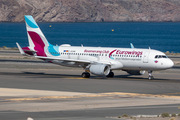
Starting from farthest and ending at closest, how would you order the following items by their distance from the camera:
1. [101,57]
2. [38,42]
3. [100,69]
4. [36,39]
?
[36,39] → [38,42] → [101,57] → [100,69]

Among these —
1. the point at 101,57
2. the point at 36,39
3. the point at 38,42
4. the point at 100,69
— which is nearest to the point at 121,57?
the point at 101,57

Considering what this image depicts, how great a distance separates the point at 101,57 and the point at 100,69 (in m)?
2.82

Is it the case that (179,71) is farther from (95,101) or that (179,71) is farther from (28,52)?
(95,101)

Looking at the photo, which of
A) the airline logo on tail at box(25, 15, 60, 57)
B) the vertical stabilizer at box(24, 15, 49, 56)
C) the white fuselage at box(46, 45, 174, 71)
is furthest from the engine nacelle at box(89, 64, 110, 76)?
the vertical stabilizer at box(24, 15, 49, 56)

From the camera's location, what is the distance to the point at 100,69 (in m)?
46.8

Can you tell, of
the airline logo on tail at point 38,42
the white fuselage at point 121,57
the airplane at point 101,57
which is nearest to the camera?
the white fuselage at point 121,57

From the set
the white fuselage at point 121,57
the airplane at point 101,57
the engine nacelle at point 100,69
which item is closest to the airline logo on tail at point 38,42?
the airplane at point 101,57

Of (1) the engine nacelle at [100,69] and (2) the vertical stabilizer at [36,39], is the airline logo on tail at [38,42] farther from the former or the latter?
(1) the engine nacelle at [100,69]

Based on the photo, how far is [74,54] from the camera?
5075cm

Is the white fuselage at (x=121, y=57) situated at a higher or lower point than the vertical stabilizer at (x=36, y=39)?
lower

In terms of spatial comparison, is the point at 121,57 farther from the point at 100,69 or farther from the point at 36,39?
the point at 36,39

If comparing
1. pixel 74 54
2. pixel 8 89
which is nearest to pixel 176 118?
pixel 8 89

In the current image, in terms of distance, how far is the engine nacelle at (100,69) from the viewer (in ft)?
153

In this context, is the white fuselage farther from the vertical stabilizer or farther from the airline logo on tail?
the vertical stabilizer
